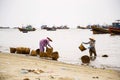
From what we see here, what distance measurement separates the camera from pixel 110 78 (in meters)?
8.55

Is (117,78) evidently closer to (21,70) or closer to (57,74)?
(57,74)

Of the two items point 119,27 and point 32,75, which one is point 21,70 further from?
point 119,27

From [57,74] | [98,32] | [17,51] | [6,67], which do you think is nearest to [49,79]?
[57,74]

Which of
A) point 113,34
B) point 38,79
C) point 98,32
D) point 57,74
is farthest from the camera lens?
point 98,32

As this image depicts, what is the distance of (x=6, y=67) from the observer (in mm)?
8664

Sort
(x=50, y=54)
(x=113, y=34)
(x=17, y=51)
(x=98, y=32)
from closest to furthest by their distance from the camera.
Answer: (x=50, y=54) → (x=17, y=51) → (x=113, y=34) → (x=98, y=32)

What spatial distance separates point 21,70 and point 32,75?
80 centimetres

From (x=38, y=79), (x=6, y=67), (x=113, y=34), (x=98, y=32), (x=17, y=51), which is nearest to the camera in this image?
(x=38, y=79)

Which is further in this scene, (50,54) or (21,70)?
(50,54)

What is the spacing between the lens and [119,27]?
47.9 m

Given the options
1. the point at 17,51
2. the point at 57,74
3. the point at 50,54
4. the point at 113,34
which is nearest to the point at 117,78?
the point at 57,74

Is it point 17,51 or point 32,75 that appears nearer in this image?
point 32,75

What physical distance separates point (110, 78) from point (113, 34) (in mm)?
39695

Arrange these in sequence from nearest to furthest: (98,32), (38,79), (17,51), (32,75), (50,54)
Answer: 1. (38,79)
2. (32,75)
3. (50,54)
4. (17,51)
5. (98,32)
